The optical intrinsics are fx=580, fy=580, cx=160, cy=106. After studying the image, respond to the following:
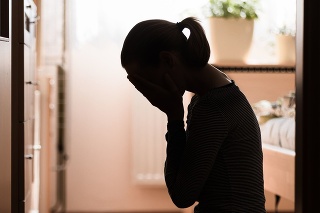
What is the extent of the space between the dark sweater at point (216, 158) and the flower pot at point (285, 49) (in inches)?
86.0

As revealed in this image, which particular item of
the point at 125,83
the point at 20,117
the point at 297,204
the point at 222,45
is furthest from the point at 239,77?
the point at 297,204

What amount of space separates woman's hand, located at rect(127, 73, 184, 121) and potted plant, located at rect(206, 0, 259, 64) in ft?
6.68

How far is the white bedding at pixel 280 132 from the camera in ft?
7.48

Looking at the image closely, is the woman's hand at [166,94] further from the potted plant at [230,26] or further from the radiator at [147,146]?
the radiator at [147,146]

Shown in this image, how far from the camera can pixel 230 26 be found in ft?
9.93

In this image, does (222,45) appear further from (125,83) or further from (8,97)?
(8,97)

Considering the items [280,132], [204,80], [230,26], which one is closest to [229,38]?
[230,26]

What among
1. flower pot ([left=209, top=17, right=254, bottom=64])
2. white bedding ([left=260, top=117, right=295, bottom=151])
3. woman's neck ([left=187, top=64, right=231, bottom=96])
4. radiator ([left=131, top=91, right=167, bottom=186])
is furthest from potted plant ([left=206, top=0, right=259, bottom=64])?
woman's neck ([left=187, top=64, right=231, bottom=96])

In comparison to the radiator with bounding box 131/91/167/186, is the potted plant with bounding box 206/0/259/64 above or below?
above

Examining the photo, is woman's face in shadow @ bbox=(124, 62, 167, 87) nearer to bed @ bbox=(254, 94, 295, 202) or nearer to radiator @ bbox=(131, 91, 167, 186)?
bed @ bbox=(254, 94, 295, 202)

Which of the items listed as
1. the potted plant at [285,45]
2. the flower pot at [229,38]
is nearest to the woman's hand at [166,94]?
the flower pot at [229,38]

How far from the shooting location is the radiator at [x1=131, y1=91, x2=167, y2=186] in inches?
143

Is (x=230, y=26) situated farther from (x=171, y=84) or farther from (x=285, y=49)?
(x=171, y=84)

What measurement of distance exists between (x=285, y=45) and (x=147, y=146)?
1080 mm
